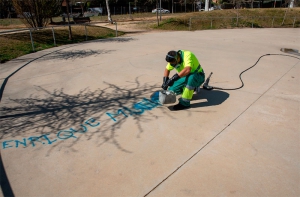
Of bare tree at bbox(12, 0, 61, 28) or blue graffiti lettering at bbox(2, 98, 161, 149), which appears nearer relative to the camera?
blue graffiti lettering at bbox(2, 98, 161, 149)

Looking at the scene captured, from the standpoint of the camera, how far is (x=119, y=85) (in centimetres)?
595

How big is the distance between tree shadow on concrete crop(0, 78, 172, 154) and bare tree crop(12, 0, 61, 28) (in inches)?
452

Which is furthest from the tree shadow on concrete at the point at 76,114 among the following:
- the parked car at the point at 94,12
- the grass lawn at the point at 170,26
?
the parked car at the point at 94,12

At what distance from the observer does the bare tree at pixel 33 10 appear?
1431 centimetres

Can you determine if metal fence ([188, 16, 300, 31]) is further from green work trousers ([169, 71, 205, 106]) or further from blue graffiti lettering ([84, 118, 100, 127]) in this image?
blue graffiti lettering ([84, 118, 100, 127])

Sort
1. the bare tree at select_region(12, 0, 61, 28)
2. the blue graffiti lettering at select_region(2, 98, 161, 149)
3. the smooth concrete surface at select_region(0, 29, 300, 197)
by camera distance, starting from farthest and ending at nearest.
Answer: the bare tree at select_region(12, 0, 61, 28) < the blue graffiti lettering at select_region(2, 98, 161, 149) < the smooth concrete surface at select_region(0, 29, 300, 197)

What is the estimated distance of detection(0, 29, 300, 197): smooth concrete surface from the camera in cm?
271

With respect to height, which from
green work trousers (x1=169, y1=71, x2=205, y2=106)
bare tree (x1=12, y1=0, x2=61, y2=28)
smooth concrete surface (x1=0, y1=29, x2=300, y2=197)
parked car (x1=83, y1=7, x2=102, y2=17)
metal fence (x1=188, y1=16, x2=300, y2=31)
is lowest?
smooth concrete surface (x1=0, y1=29, x2=300, y2=197)

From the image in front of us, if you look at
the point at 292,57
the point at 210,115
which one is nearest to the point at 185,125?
the point at 210,115

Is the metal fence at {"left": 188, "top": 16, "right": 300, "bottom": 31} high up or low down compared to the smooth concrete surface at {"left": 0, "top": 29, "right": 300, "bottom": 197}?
up

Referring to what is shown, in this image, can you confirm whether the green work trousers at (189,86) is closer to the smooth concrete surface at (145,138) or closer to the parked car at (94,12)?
the smooth concrete surface at (145,138)

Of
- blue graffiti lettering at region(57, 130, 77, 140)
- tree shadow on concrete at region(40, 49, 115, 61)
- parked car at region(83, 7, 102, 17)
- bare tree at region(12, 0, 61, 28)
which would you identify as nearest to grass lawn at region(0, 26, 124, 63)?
bare tree at region(12, 0, 61, 28)

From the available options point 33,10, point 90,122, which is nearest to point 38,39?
point 33,10

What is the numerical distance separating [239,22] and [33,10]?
62.0ft
